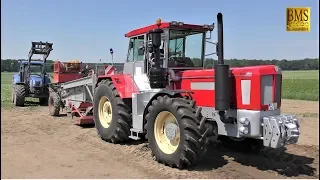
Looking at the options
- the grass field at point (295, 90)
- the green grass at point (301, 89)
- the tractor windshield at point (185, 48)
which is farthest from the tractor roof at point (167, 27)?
the green grass at point (301, 89)

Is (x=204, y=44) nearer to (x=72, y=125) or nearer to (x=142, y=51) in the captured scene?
(x=142, y=51)

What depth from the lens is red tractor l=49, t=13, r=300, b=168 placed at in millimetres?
5828

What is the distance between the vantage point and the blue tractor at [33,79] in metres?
17.6

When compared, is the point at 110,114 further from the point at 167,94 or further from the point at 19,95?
the point at 19,95

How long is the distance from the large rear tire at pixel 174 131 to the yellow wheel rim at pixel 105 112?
2388 millimetres

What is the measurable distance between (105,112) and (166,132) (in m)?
3.05

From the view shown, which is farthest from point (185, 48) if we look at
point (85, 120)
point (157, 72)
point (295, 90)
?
point (295, 90)

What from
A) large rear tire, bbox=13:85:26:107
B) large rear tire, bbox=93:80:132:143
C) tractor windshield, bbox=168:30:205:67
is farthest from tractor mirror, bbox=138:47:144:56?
large rear tire, bbox=13:85:26:107

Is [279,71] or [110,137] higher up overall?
[279,71]

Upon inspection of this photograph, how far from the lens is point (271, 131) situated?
5.60 meters

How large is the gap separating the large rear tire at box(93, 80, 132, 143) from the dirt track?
254 mm

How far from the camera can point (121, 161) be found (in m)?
6.94

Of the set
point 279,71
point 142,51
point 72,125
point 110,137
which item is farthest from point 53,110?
point 279,71

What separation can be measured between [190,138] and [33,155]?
358cm
